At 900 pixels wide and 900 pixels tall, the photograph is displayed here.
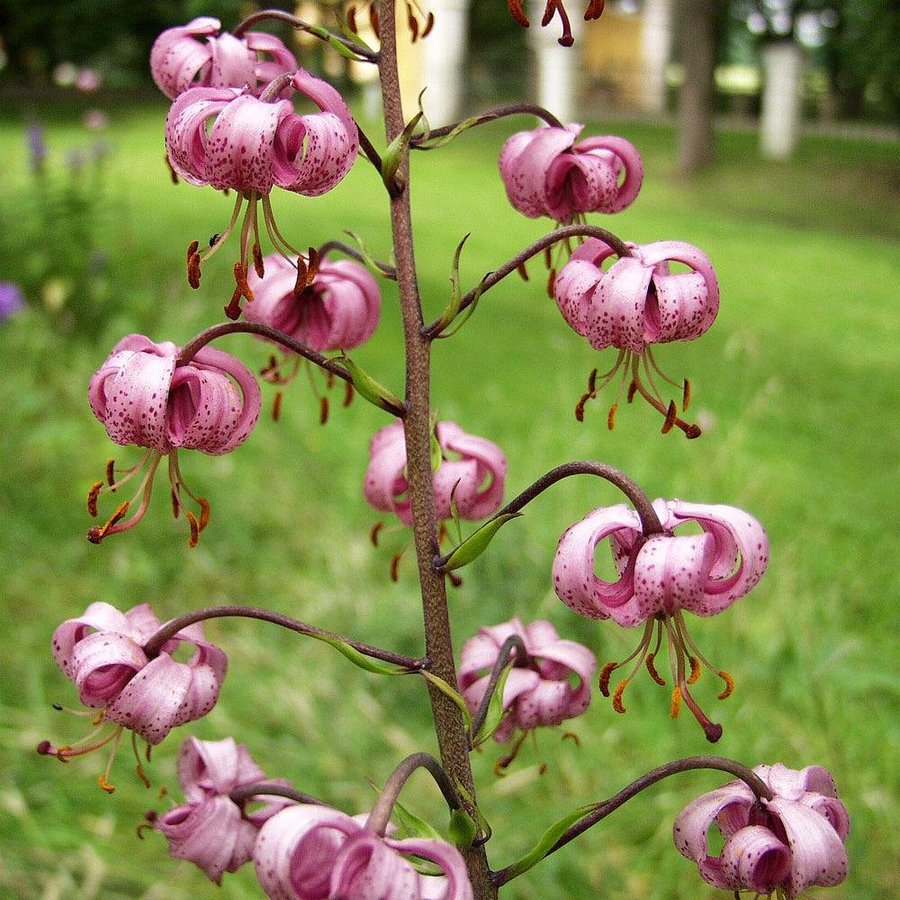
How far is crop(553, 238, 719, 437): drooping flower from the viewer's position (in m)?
0.91

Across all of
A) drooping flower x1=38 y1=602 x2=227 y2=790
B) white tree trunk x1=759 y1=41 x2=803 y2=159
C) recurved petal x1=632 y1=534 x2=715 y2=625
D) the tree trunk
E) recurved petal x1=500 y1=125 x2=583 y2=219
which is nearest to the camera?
recurved petal x1=632 y1=534 x2=715 y2=625

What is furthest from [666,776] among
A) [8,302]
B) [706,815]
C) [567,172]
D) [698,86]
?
[698,86]

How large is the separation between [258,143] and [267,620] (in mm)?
328

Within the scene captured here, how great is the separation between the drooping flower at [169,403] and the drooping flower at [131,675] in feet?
0.33

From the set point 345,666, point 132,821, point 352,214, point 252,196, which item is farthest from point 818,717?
point 352,214

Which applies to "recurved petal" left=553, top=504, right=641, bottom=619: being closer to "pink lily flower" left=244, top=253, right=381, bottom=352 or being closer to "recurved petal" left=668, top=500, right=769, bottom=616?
"recurved petal" left=668, top=500, right=769, bottom=616

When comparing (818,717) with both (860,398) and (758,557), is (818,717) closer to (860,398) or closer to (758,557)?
(758,557)

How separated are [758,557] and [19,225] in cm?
453

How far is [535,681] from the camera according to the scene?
43.2 inches

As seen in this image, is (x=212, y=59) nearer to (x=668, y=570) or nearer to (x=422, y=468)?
(x=422, y=468)

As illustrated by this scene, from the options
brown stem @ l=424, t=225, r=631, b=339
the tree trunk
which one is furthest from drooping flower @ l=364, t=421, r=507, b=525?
the tree trunk

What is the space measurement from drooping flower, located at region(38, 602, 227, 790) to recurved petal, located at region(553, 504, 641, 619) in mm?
282

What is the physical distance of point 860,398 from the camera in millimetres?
4957

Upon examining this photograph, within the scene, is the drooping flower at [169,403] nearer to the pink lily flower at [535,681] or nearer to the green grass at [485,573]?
the pink lily flower at [535,681]
